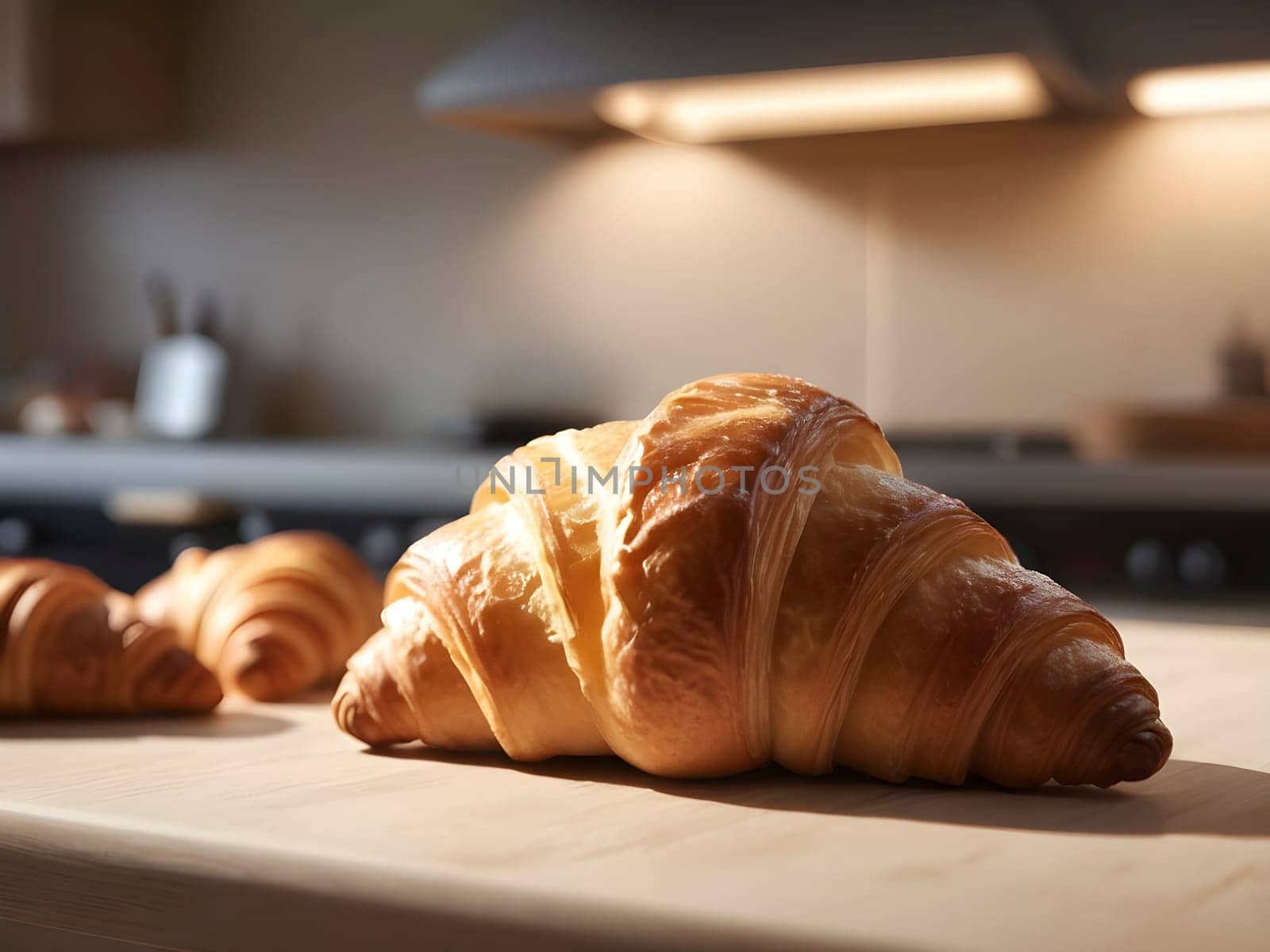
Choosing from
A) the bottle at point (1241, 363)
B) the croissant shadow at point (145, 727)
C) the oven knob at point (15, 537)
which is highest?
the bottle at point (1241, 363)

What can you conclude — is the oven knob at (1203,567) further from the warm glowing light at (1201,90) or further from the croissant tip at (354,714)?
the croissant tip at (354,714)

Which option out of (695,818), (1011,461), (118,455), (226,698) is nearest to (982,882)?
(695,818)

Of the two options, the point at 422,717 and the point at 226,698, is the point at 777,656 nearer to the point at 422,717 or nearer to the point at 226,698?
the point at 422,717

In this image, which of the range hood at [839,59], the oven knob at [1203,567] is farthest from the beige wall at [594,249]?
the oven knob at [1203,567]

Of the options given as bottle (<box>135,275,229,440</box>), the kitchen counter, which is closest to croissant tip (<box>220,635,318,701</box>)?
the kitchen counter

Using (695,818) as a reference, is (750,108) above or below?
above

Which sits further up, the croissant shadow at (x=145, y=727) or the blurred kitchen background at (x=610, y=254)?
the blurred kitchen background at (x=610, y=254)

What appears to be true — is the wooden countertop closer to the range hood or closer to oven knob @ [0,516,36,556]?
the range hood

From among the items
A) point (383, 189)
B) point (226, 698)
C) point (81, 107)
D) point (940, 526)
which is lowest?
point (226, 698)

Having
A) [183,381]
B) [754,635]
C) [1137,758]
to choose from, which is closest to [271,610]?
[754,635]
